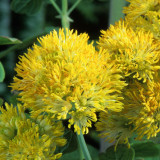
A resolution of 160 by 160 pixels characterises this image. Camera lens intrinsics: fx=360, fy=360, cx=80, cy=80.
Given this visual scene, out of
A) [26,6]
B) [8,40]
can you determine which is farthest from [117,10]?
[8,40]

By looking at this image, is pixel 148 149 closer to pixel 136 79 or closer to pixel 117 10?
pixel 136 79

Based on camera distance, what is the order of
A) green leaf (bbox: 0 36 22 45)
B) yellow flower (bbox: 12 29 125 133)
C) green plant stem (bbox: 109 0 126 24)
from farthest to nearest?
green plant stem (bbox: 109 0 126 24), green leaf (bbox: 0 36 22 45), yellow flower (bbox: 12 29 125 133)

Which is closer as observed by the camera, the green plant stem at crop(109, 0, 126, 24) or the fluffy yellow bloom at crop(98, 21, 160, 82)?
the fluffy yellow bloom at crop(98, 21, 160, 82)

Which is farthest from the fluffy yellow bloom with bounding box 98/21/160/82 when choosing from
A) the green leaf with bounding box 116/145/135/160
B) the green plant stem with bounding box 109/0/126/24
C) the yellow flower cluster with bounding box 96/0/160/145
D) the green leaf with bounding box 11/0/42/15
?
the green leaf with bounding box 11/0/42/15

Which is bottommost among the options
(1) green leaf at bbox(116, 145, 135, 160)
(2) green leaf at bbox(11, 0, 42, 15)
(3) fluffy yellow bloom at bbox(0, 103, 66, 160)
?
(1) green leaf at bbox(116, 145, 135, 160)

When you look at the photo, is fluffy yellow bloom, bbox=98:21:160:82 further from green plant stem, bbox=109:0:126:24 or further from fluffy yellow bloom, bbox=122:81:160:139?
green plant stem, bbox=109:0:126:24

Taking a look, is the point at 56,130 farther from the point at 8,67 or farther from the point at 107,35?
the point at 8,67

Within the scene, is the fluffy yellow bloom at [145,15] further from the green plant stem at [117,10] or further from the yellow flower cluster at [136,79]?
the green plant stem at [117,10]
